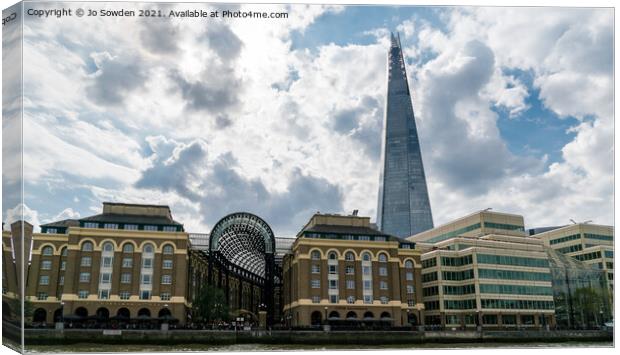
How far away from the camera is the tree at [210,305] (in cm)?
9131

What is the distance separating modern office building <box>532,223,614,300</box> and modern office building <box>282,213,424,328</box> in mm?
47483

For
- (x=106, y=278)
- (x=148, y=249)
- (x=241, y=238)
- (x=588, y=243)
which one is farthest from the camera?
(x=588, y=243)

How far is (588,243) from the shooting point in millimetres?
123688

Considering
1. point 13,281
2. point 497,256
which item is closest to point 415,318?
point 497,256

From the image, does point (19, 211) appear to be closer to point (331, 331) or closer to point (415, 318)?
point (331, 331)

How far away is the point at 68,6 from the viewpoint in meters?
51.2

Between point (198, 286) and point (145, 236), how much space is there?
2407 cm

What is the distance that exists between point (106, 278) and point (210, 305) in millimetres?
17197

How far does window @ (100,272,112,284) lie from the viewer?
271 feet

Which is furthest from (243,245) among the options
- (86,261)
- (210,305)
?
(86,261)

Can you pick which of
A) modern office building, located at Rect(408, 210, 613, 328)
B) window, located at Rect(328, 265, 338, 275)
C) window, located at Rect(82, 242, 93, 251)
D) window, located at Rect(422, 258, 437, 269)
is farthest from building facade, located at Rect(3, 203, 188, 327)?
modern office building, located at Rect(408, 210, 613, 328)

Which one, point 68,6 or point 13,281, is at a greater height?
point 68,6

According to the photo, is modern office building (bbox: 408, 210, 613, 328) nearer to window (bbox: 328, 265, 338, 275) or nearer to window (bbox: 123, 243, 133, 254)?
window (bbox: 328, 265, 338, 275)

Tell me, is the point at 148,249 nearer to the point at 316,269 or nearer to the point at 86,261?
the point at 86,261
